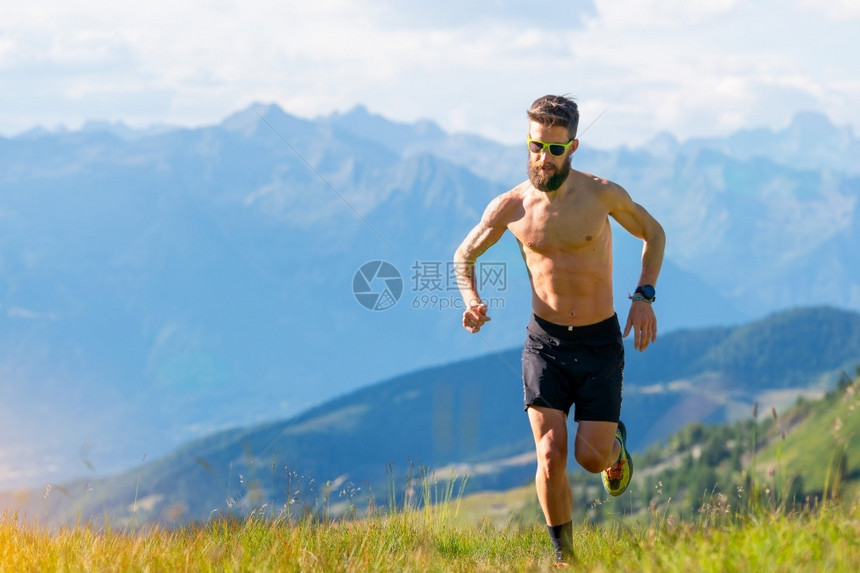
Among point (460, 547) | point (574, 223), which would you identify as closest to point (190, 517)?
point (460, 547)

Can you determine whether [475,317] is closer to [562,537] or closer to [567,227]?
[567,227]

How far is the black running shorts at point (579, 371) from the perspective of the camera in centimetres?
659

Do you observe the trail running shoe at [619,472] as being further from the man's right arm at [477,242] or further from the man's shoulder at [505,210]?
the man's shoulder at [505,210]

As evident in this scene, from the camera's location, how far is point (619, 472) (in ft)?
24.2

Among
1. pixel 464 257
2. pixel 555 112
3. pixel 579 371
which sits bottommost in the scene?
pixel 579 371

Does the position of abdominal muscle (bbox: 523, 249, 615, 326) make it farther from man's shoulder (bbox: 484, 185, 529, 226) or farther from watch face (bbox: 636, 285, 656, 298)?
man's shoulder (bbox: 484, 185, 529, 226)

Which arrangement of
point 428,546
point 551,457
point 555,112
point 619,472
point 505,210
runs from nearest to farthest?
1. point 428,546
2. point 551,457
3. point 555,112
4. point 505,210
5. point 619,472

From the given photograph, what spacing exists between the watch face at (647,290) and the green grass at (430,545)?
1.54 meters

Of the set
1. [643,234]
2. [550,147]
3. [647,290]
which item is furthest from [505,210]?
[647,290]

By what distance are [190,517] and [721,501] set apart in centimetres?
357

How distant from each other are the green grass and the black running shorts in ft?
2.88

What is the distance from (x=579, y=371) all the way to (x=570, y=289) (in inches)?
23.2

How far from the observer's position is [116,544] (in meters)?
5.57

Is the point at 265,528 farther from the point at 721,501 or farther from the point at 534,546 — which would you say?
the point at 721,501
